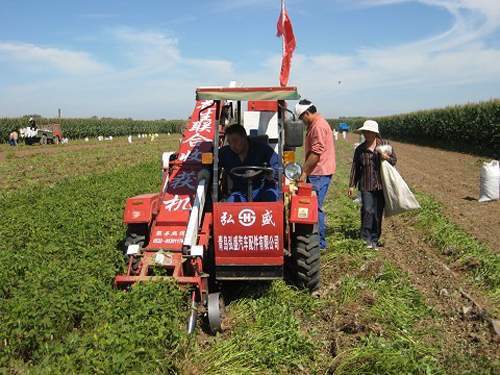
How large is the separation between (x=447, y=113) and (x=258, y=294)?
2828 cm

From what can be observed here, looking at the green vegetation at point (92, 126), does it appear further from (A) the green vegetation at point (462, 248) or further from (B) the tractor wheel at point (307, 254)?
(B) the tractor wheel at point (307, 254)

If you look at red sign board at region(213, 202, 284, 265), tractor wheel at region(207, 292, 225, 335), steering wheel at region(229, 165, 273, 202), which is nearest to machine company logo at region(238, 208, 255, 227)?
red sign board at region(213, 202, 284, 265)

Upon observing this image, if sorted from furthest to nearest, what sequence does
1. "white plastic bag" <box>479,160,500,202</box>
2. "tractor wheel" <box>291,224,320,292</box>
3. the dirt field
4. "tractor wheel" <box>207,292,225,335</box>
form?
"white plastic bag" <box>479,160,500,202</box>
the dirt field
"tractor wheel" <box>291,224,320,292</box>
"tractor wheel" <box>207,292,225,335</box>

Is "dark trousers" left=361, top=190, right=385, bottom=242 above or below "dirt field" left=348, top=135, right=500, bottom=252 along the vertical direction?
above

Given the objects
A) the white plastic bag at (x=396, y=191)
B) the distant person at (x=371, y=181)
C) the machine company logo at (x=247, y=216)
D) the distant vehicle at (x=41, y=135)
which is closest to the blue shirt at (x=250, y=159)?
the machine company logo at (x=247, y=216)

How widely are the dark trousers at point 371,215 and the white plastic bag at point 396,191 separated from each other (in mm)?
210

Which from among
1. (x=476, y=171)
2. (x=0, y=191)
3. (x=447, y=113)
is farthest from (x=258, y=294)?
(x=447, y=113)

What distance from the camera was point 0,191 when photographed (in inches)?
541

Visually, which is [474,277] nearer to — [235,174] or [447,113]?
[235,174]

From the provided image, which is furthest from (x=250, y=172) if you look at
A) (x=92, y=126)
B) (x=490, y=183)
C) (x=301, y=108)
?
(x=92, y=126)

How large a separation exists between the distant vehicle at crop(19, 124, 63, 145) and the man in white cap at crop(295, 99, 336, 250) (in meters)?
31.8

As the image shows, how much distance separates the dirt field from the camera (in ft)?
27.6

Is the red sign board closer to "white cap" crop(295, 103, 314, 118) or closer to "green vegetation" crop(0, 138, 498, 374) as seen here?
"green vegetation" crop(0, 138, 498, 374)

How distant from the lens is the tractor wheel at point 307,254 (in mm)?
5555
